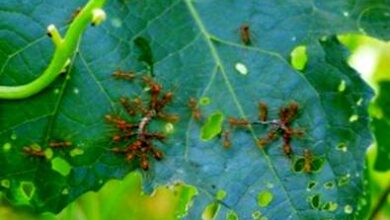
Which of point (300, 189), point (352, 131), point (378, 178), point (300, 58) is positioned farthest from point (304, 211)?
point (378, 178)

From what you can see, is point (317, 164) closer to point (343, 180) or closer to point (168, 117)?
point (343, 180)

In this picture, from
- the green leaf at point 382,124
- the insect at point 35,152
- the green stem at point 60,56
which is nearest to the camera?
the green stem at point 60,56

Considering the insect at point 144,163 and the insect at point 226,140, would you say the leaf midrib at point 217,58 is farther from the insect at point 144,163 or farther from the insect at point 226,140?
the insect at point 144,163

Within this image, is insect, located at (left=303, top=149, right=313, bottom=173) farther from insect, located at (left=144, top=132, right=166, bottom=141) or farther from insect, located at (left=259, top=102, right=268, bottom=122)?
insect, located at (left=144, top=132, right=166, bottom=141)

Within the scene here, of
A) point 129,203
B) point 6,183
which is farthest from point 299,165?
point 129,203

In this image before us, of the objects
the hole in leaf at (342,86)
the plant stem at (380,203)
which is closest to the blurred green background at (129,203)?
the plant stem at (380,203)

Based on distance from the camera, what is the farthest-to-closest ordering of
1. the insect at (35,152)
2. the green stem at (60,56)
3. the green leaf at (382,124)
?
the green leaf at (382,124)
the insect at (35,152)
the green stem at (60,56)

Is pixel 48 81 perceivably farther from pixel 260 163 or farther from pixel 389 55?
pixel 389 55
